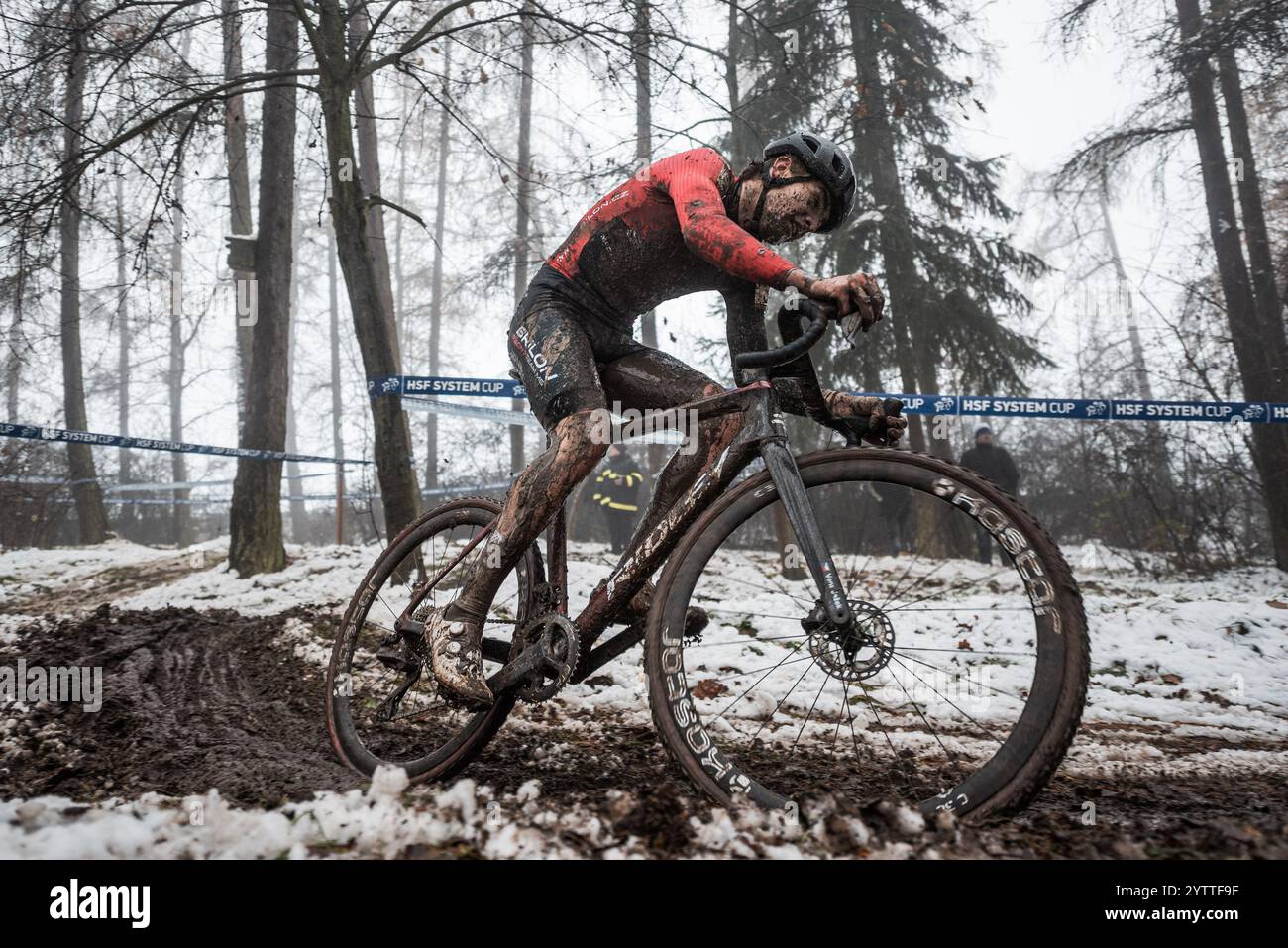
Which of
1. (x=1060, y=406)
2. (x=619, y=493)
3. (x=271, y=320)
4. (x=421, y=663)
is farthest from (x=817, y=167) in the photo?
(x=619, y=493)

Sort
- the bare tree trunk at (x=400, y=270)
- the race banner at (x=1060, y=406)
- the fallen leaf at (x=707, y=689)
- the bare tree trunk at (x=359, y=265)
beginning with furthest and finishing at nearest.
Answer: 1. the bare tree trunk at (x=400, y=270)
2. the race banner at (x=1060, y=406)
3. the bare tree trunk at (x=359, y=265)
4. the fallen leaf at (x=707, y=689)

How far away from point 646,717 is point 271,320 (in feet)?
23.8

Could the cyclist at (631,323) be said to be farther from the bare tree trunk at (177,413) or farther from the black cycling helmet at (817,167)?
the bare tree trunk at (177,413)

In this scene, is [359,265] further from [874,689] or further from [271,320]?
[874,689]

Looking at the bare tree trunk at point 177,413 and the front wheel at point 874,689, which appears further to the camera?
the bare tree trunk at point 177,413

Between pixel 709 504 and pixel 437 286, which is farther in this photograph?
pixel 437 286

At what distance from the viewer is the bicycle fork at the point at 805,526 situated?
188 centimetres

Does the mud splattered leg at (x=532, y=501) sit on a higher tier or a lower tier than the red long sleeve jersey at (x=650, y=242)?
lower

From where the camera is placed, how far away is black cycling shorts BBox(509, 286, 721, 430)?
2.45 meters

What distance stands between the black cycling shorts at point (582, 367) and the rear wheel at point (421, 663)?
594 millimetres

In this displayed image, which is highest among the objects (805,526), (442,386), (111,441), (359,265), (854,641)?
(359,265)

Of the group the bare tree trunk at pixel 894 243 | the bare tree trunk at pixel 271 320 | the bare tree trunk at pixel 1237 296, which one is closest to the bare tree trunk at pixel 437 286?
the bare tree trunk at pixel 271 320

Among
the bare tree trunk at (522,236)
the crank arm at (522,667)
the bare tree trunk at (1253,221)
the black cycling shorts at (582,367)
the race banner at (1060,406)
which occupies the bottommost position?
the crank arm at (522,667)

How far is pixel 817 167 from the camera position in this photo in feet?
7.66
